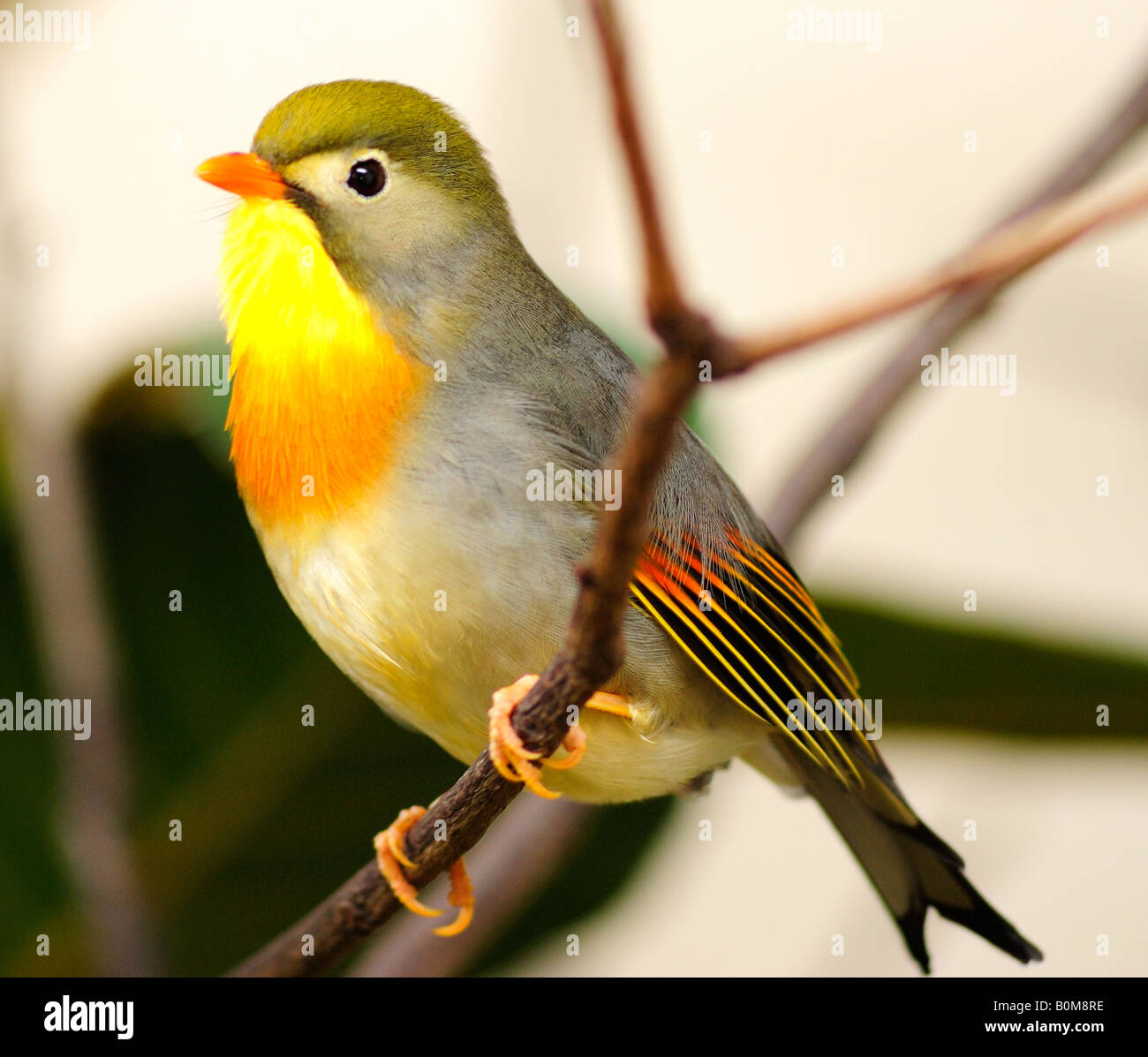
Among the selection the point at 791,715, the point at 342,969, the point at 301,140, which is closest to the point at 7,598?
the point at 342,969

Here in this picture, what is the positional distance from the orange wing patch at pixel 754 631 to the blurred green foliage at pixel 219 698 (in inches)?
14.4

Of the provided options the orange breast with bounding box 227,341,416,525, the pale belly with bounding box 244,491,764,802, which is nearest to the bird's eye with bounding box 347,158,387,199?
the orange breast with bounding box 227,341,416,525

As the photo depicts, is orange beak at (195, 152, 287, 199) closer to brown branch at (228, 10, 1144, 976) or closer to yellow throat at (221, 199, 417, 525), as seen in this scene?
yellow throat at (221, 199, 417, 525)

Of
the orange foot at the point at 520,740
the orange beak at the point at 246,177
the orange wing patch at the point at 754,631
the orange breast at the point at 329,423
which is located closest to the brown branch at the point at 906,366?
the orange wing patch at the point at 754,631

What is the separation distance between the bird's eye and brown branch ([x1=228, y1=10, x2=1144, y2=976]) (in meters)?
0.59

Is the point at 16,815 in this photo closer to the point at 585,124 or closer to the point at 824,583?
the point at 824,583

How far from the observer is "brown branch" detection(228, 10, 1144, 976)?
0.46 metres

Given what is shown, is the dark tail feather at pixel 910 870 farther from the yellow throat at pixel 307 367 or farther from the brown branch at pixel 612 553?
the yellow throat at pixel 307 367

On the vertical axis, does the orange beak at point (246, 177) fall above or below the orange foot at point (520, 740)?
above

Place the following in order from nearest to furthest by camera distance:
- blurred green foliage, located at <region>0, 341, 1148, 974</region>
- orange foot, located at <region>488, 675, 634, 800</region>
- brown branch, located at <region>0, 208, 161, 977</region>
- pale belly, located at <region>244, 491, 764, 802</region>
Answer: orange foot, located at <region>488, 675, 634, 800</region> → pale belly, located at <region>244, 491, 764, 802</region> → brown branch, located at <region>0, 208, 161, 977</region> → blurred green foliage, located at <region>0, 341, 1148, 974</region>

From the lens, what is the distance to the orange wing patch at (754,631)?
1.24 m

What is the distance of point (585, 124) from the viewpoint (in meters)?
A: 2.14

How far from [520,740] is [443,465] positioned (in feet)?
1.14

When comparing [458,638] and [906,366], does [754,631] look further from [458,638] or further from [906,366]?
[906,366]
